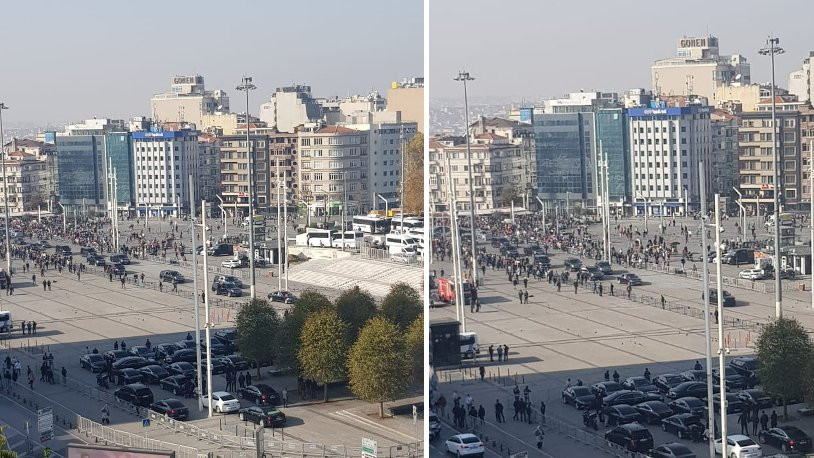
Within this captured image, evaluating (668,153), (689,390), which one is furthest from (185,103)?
(689,390)

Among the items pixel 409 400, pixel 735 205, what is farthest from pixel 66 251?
pixel 409 400

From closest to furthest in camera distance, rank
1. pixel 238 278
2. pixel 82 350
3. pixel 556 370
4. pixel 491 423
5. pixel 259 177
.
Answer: pixel 491 423
pixel 556 370
pixel 82 350
pixel 238 278
pixel 259 177

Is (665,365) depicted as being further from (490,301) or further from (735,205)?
(735,205)

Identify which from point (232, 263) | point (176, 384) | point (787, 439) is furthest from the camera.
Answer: point (232, 263)

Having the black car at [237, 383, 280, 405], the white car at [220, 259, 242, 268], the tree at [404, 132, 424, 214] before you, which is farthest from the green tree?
the white car at [220, 259, 242, 268]

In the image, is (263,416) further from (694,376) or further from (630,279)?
(630,279)

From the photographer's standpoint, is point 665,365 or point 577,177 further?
point 577,177
